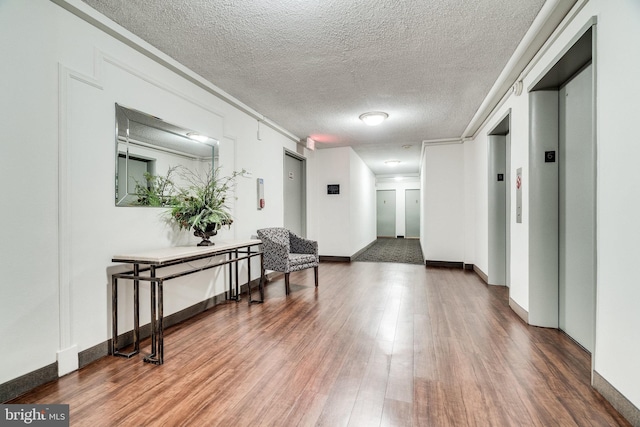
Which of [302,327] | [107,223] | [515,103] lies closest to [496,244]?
[515,103]

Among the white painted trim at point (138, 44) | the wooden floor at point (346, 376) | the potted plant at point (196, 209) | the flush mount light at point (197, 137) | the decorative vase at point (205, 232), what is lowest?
the wooden floor at point (346, 376)

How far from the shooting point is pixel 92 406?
1.69m

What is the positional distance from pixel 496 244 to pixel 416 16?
3449mm

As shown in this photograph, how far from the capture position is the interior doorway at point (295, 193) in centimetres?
579

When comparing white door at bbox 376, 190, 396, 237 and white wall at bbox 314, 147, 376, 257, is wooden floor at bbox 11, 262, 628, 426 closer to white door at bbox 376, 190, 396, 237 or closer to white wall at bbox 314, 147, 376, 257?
white wall at bbox 314, 147, 376, 257

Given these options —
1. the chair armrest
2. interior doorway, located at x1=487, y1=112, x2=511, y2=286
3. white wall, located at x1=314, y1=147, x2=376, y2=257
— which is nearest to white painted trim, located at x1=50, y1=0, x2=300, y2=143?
the chair armrest

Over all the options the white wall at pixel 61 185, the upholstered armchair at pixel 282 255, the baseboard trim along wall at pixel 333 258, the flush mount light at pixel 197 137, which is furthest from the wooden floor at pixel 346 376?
the baseboard trim along wall at pixel 333 258

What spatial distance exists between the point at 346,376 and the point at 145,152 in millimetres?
2473

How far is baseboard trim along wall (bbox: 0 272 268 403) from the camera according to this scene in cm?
175

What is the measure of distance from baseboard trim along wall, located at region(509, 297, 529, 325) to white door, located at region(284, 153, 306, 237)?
12.2ft

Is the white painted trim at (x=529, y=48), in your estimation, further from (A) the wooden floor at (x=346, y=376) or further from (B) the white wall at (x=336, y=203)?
(B) the white wall at (x=336, y=203)

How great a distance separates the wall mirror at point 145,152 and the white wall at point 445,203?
4.71 m

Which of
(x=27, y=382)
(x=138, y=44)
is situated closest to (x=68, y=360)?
(x=27, y=382)

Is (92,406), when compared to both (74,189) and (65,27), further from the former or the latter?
(65,27)
